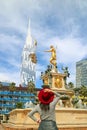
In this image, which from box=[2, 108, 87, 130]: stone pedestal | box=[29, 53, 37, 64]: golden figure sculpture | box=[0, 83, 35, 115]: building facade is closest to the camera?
box=[2, 108, 87, 130]: stone pedestal

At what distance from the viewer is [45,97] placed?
6.67 metres

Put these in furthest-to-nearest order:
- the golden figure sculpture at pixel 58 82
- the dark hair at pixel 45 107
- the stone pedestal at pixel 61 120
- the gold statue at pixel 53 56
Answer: the gold statue at pixel 53 56 < the golden figure sculpture at pixel 58 82 < the stone pedestal at pixel 61 120 < the dark hair at pixel 45 107

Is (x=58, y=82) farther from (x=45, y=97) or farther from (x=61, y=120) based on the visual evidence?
(x=45, y=97)

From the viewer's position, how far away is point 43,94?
21.7ft

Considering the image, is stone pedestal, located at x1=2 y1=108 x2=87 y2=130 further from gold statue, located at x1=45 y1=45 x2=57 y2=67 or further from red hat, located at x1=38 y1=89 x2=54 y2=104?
red hat, located at x1=38 y1=89 x2=54 y2=104

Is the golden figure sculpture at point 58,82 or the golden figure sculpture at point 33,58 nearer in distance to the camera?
the golden figure sculpture at point 58,82

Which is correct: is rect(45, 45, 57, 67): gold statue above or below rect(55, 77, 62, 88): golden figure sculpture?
above

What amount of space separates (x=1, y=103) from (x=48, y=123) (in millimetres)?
100074

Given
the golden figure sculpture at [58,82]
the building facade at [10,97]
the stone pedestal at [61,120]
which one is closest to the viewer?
the stone pedestal at [61,120]

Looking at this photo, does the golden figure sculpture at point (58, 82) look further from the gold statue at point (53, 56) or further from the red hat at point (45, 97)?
the red hat at point (45, 97)

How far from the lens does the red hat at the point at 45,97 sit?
6.62 m

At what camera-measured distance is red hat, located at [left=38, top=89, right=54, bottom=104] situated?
662 centimetres

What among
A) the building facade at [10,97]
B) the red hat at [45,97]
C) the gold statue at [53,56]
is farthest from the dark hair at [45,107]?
the building facade at [10,97]

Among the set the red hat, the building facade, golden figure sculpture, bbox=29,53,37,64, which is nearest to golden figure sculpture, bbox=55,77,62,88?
golden figure sculpture, bbox=29,53,37,64
